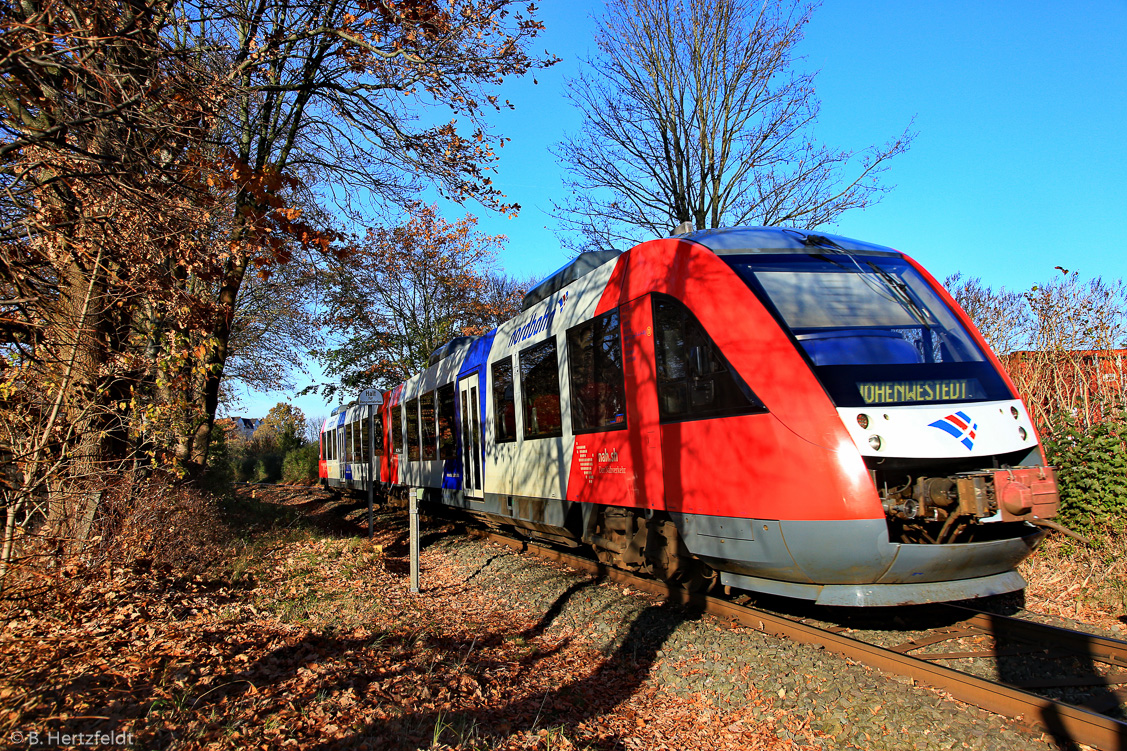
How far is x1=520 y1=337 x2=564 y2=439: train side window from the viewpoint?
24.6 ft

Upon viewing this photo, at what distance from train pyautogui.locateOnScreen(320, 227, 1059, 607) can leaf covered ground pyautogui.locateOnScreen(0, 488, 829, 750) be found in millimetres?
1089

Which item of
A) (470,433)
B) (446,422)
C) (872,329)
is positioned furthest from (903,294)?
(446,422)

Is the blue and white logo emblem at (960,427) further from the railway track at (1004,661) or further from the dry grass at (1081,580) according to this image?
the dry grass at (1081,580)

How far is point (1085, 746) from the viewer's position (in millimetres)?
3291

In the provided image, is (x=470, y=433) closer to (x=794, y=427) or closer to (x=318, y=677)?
(x=318, y=677)

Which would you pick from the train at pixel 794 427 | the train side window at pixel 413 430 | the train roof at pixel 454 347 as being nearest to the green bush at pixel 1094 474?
the train at pixel 794 427

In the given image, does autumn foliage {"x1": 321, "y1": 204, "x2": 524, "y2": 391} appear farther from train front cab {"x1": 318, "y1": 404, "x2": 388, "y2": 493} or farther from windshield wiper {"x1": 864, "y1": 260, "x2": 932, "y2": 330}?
windshield wiper {"x1": 864, "y1": 260, "x2": 932, "y2": 330}

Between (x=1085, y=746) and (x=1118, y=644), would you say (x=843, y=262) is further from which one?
(x=1085, y=746)

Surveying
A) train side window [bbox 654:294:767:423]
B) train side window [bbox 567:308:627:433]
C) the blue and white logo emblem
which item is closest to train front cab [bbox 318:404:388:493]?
train side window [bbox 567:308:627:433]

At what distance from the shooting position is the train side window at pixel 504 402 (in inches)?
347

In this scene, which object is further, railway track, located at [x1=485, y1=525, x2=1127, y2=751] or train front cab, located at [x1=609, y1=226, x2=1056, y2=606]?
train front cab, located at [x1=609, y1=226, x2=1056, y2=606]

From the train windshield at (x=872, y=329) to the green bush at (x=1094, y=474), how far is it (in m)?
2.51

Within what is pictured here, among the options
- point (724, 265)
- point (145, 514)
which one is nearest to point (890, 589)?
point (724, 265)

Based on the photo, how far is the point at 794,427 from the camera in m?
4.48
